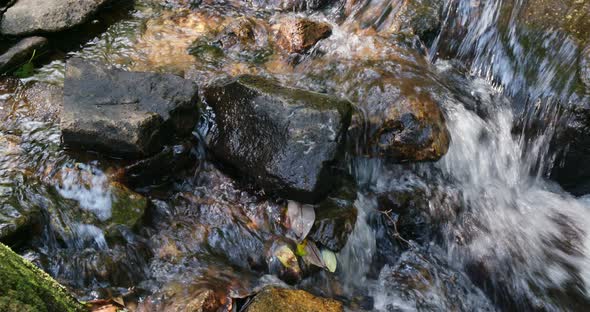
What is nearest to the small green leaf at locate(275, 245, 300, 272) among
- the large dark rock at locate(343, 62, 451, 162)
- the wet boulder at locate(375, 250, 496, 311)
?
the wet boulder at locate(375, 250, 496, 311)

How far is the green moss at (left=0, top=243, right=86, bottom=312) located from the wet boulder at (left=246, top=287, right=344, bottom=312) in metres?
1.50

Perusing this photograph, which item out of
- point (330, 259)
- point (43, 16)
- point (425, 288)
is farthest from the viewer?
point (43, 16)

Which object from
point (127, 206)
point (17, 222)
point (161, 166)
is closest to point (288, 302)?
point (127, 206)

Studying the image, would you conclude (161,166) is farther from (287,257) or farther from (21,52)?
(21,52)

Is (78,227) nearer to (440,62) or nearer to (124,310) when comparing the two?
(124,310)

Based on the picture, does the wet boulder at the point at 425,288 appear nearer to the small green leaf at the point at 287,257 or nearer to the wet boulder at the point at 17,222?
the small green leaf at the point at 287,257

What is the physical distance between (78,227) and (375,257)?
2.43 metres

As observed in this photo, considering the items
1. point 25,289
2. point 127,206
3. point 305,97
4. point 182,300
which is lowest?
point 182,300

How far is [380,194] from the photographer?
4.30 meters

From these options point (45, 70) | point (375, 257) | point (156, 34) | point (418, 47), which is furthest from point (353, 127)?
point (45, 70)

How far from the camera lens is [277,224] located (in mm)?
3830

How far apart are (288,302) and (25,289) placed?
1.93m

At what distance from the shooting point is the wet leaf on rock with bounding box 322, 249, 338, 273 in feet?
12.3

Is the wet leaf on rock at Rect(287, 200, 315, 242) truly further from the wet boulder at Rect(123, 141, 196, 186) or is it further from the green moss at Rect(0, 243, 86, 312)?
the green moss at Rect(0, 243, 86, 312)
